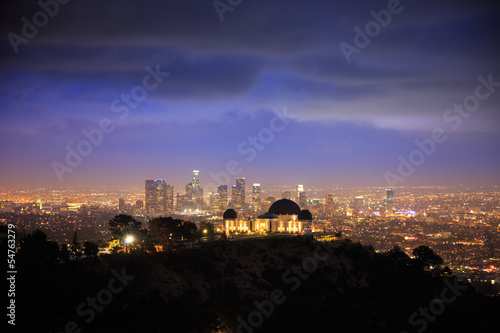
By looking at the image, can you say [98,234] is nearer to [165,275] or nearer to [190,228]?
[190,228]

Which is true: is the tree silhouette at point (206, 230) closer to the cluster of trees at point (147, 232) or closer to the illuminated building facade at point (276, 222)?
the illuminated building facade at point (276, 222)

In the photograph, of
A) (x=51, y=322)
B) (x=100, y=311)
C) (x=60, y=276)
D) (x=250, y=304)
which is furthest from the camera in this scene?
(x=250, y=304)

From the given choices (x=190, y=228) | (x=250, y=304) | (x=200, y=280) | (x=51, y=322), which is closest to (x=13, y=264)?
(x=51, y=322)

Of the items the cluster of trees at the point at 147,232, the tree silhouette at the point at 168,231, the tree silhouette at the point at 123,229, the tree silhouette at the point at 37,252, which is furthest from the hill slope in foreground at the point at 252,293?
the tree silhouette at the point at 123,229

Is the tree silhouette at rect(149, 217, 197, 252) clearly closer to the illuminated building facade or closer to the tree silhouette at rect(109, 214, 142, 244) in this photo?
the tree silhouette at rect(109, 214, 142, 244)

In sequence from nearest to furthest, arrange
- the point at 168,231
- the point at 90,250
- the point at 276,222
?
the point at 90,250
the point at 168,231
the point at 276,222

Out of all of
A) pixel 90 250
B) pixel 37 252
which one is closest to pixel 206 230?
pixel 90 250

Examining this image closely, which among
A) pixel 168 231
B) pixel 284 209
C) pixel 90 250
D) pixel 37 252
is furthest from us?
pixel 284 209

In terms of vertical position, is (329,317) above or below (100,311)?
below

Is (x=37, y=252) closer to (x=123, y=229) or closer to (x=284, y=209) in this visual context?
(x=123, y=229)
